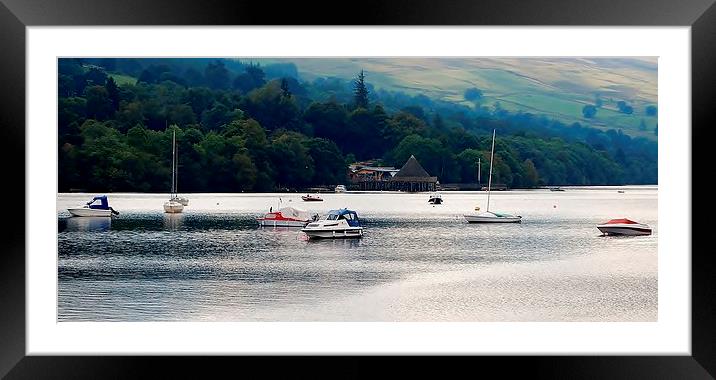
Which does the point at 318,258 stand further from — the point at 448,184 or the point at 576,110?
the point at 576,110

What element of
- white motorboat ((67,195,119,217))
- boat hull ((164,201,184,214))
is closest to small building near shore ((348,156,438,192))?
boat hull ((164,201,184,214))

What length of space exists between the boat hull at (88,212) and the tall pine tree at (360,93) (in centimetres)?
661

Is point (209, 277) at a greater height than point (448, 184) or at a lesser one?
lesser

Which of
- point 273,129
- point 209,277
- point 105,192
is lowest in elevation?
point 209,277

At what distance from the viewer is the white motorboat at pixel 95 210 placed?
22.9 metres

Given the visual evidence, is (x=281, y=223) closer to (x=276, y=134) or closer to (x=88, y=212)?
(x=276, y=134)

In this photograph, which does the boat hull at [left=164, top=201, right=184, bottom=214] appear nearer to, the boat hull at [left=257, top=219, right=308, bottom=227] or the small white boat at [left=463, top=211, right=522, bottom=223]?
the boat hull at [left=257, top=219, right=308, bottom=227]

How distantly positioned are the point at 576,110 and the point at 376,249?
8.01 metres

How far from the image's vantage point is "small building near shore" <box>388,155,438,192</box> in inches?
960

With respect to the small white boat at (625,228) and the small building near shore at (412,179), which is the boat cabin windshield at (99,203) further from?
the small white boat at (625,228)
